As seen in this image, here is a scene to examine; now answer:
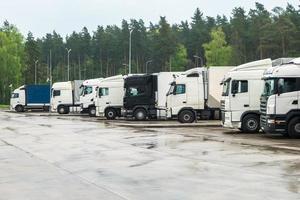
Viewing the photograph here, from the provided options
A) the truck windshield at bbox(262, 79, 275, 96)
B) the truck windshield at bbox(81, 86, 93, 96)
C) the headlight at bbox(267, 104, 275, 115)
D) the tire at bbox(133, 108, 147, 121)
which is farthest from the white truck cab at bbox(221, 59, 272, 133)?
the truck windshield at bbox(81, 86, 93, 96)

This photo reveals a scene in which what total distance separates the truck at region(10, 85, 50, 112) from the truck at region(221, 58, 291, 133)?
129 ft

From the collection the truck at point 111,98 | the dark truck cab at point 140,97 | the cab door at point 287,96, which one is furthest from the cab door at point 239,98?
the truck at point 111,98

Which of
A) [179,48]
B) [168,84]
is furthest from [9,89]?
[168,84]

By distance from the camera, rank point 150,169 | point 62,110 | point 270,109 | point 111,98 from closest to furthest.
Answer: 1. point 150,169
2. point 270,109
3. point 111,98
4. point 62,110

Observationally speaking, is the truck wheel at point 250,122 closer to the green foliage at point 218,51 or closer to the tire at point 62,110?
the tire at point 62,110

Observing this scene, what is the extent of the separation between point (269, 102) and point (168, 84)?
14861mm

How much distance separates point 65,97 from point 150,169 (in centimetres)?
4264

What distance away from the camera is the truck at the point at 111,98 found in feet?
138

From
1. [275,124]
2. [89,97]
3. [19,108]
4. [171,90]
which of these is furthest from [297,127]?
[19,108]

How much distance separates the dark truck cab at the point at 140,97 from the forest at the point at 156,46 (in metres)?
57.1

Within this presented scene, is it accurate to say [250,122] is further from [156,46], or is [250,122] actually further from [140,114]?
[156,46]

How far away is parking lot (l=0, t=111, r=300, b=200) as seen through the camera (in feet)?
32.0

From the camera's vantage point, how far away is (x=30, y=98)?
62938mm

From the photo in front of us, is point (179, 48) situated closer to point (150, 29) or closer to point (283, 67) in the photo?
point (150, 29)
